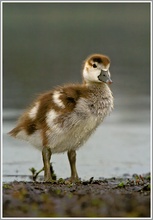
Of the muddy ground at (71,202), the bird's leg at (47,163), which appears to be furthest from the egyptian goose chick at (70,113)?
the muddy ground at (71,202)

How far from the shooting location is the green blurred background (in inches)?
864

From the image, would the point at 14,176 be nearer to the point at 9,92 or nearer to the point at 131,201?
the point at 131,201

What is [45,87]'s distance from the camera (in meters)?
21.0

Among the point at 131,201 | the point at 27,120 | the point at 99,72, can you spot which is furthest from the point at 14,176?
the point at 131,201

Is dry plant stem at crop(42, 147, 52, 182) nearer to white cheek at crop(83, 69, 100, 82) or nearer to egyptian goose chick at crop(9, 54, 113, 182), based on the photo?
egyptian goose chick at crop(9, 54, 113, 182)

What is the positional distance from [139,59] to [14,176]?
2182 cm

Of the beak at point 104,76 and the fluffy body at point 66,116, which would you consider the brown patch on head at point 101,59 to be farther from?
the fluffy body at point 66,116

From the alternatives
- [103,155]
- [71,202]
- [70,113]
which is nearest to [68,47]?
[103,155]

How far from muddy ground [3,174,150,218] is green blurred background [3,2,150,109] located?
32.8 ft

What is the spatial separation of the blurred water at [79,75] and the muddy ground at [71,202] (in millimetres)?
3397

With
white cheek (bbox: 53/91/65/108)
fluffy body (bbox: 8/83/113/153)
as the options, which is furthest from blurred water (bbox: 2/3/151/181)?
white cheek (bbox: 53/91/65/108)

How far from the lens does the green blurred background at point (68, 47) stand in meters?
22.0

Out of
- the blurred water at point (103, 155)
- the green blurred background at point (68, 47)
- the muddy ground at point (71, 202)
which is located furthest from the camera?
the green blurred background at point (68, 47)

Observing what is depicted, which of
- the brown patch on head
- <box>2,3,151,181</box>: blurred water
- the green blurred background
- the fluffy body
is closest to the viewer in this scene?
the fluffy body
